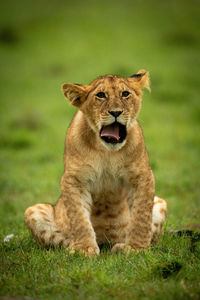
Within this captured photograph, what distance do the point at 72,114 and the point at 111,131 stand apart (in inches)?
347

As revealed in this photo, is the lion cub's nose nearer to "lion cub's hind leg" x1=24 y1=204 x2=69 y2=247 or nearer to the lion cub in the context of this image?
the lion cub

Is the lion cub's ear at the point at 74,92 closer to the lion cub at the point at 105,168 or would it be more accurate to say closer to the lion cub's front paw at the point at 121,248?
the lion cub at the point at 105,168

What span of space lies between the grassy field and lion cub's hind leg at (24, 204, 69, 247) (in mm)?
136

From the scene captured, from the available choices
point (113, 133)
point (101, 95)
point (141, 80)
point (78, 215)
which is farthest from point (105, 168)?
point (141, 80)

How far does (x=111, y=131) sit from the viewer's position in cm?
400

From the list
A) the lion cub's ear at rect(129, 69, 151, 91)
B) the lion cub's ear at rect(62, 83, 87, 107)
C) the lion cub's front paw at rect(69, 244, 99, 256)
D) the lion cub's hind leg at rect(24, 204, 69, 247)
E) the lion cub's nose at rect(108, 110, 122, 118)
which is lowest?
the lion cub's front paw at rect(69, 244, 99, 256)

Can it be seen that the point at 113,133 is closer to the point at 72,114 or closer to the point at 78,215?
the point at 78,215

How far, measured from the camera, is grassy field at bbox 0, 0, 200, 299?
3213 mm

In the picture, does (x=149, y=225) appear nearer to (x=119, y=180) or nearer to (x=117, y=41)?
(x=119, y=180)

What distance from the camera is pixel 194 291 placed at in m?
2.86

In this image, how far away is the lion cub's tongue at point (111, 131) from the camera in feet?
13.0

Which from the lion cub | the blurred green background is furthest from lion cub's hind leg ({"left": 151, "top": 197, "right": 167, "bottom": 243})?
the blurred green background

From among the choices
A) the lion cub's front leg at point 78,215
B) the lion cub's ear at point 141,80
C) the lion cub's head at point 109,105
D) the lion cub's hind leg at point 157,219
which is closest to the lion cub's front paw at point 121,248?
the lion cub's front leg at point 78,215

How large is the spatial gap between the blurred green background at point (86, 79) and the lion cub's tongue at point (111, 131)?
1.64 meters
